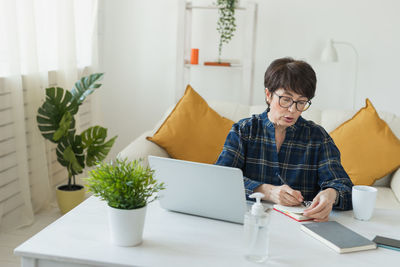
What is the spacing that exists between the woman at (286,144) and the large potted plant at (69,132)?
1.38m

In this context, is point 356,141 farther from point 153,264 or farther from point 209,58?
point 153,264

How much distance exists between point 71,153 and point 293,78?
167 centimetres

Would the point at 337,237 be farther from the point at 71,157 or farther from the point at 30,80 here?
the point at 30,80

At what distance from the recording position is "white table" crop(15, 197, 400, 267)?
1.10 meters

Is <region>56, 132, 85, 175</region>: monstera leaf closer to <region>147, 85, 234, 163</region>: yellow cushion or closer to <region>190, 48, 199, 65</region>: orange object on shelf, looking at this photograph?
<region>147, 85, 234, 163</region>: yellow cushion

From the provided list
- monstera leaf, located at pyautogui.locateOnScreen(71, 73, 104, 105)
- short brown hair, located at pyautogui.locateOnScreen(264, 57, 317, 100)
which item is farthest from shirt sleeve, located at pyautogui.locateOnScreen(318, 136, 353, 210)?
monstera leaf, located at pyautogui.locateOnScreen(71, 73, 104, 105)

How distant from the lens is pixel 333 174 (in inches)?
66.8

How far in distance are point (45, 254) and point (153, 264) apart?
267mm

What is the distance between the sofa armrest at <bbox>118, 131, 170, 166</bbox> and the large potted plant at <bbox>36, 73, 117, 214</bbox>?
421mm

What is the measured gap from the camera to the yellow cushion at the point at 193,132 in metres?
2.70

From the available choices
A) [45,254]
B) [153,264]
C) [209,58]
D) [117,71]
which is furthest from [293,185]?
[117,71]

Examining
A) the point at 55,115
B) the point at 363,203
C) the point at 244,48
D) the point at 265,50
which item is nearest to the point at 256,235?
the point at 363,203

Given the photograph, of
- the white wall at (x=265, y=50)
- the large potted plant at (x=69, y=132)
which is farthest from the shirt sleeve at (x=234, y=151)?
the white wall at (x=265, y=50)

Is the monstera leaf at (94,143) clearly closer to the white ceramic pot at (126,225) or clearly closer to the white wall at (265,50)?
the white wall at (265,50)
